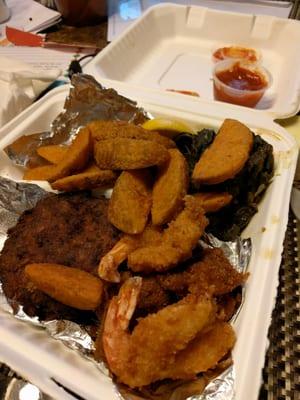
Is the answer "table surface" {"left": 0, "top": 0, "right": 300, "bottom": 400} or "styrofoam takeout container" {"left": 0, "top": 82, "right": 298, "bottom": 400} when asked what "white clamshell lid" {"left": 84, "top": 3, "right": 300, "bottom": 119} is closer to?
"styrofoam takeout container" {"left": 0, "top": 82, "right": 298, "bottom": 400}

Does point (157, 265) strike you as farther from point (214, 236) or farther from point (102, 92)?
point (102, 92)

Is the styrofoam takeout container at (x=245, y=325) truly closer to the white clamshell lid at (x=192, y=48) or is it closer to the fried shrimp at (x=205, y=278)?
the fried shrimp at (x=205, y=278)

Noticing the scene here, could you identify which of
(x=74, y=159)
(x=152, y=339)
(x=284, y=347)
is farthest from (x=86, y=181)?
(x=284, y=347)

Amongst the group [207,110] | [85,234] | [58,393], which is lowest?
[58,393]

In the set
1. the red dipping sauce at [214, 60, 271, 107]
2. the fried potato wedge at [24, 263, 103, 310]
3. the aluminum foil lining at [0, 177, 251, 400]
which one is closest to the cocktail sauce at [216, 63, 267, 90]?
Result: the red dipping sauce at [214, 60, 271, 107]

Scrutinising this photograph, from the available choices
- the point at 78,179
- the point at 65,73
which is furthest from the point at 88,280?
the point at 65,73

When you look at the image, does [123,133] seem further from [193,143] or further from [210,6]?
[210,6]

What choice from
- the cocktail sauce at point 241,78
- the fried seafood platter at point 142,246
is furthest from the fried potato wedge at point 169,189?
the cocktail sauce at point 241,78

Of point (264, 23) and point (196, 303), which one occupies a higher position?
point (264, 23)
